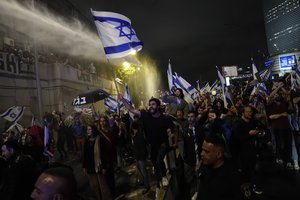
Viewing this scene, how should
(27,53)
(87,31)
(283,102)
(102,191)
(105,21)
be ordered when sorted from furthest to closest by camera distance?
(87,31), (27,53), (283,102), (105,21), (102,191)

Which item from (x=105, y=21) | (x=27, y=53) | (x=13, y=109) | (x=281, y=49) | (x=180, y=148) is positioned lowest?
(x=180, y=148)

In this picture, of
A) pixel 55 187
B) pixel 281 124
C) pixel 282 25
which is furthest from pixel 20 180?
pixel 282 25

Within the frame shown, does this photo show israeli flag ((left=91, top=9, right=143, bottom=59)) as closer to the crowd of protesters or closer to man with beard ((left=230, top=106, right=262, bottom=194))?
the crowd of protesters

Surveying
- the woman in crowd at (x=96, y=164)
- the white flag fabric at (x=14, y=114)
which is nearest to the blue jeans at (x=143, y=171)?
the woman in crowd at (x=96, y=164)

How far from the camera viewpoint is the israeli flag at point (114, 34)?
6391 millimetres

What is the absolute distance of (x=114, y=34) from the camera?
6.48m

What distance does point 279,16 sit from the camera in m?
142

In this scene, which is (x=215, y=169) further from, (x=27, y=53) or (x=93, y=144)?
(x=27, y=53)

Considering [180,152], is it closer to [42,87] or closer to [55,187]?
[55,187]

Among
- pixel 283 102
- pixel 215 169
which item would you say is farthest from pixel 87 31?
pixel 215 169

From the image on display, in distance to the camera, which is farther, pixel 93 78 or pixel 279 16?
pixel 279 16

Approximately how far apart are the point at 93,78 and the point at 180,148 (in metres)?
20.8

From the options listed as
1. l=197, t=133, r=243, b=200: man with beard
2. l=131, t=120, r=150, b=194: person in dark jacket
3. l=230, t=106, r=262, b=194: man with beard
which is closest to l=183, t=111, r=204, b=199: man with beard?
l=230, t=106, r=262, b=194: man with beard

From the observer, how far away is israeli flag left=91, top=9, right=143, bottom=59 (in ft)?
21.0
